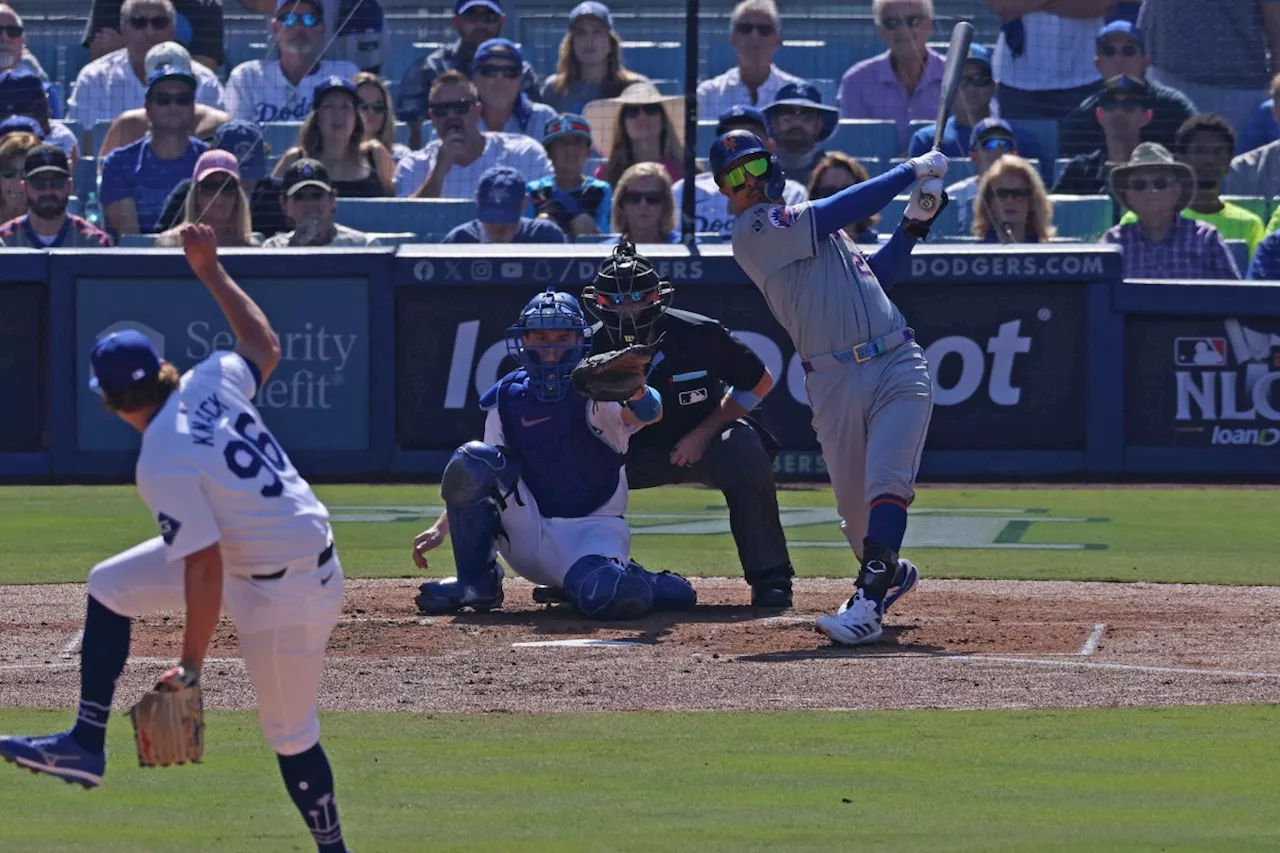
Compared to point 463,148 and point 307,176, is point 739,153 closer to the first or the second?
point 307,176

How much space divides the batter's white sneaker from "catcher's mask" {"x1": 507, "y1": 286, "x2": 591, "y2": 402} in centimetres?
153

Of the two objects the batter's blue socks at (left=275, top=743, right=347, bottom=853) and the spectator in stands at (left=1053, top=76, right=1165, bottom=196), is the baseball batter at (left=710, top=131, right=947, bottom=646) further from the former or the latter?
the spectator in stands at (left=1053, top=76, right=1165, bottom=196)

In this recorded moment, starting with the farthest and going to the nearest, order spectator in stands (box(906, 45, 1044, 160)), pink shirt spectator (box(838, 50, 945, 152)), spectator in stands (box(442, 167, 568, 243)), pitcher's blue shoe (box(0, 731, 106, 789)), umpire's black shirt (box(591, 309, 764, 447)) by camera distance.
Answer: pink shirt spectator (box(838, 50, 945, 152))
spectator in stands (box(906, 45, 1044, 160))
spectator in stands (box(442, 167, 568, 243))
umpire's black shirt (box(591, 309, 764, 447))
pitcher's blue shoe (box(0, 731, 106, 789))

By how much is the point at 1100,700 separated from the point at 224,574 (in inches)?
136

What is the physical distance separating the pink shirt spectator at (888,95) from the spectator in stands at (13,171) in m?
6.05

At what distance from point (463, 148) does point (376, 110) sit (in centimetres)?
94

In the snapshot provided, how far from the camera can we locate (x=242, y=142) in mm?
15008

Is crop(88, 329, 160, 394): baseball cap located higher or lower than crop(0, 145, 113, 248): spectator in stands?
higher

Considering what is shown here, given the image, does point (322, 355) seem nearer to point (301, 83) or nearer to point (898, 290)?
point (301, 83)

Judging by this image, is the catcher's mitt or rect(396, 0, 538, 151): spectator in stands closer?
the catcher's mitt

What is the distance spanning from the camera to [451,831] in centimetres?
541

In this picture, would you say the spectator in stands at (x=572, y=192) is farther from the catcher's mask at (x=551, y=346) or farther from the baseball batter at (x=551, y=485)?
the catcher's mask at (x=551, y=346)

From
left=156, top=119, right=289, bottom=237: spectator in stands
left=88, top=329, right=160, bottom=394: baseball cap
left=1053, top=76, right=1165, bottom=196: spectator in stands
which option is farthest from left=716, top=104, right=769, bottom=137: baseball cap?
left=88, top=329, right=160, bottom=394: baseball cap

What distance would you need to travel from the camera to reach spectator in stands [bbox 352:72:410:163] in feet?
51.6
